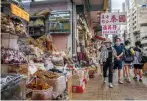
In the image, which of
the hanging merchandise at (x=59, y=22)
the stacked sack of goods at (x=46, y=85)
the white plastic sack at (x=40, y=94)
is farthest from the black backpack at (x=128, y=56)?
the white plastic sack at (x=40, y=94)

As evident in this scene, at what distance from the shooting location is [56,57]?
784 cm

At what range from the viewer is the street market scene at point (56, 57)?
4.84 meters

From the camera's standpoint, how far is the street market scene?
4840mm

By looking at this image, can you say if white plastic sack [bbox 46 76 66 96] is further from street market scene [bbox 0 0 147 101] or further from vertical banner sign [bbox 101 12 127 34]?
vertical banner sign [bbox 101 12 127 34]

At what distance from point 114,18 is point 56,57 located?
688 centimetres

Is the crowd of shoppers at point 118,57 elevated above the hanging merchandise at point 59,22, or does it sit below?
below

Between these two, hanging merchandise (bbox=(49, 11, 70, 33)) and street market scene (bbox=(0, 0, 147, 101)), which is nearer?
street market scene (bbox=(0, 0, 147, 101))

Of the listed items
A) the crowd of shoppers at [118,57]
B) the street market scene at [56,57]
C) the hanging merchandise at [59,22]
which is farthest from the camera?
the hanging merchandise at [59,22]

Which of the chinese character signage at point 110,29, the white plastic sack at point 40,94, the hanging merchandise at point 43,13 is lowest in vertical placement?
the white plastic sack at point 40,94

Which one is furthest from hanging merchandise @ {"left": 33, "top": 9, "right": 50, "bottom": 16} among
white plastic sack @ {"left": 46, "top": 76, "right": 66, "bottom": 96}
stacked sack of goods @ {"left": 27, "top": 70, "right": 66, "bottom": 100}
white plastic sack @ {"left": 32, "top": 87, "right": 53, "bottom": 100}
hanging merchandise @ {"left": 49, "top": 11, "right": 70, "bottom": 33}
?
white plastic sack @ {"left": 32, "top": 87, "right": 53, "bottom": 100}

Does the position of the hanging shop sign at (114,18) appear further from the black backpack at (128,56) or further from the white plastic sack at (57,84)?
the white plastic sack at (57,84)

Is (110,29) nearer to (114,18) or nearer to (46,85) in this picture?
(114,18)

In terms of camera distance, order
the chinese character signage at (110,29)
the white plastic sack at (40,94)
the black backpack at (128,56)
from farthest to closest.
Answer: the chinese character signage at (110,29), the black backpack at (128,56), the white plastic sack at (40,94)

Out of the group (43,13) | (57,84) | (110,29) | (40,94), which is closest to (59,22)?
(43,13)
